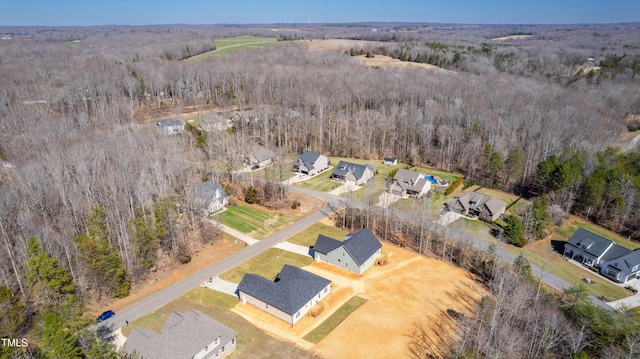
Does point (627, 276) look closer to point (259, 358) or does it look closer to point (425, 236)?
point (425, 236)

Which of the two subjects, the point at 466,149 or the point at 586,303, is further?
the point at 466,149

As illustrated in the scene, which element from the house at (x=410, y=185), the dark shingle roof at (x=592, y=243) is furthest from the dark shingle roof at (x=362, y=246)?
Answer: the dark shingle roof at (x=592, y=243)

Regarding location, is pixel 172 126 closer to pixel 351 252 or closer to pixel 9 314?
pixel 9 314

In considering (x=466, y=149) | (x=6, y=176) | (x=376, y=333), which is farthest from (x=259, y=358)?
(x=466, y=149)

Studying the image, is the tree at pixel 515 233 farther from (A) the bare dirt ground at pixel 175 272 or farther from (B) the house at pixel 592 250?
(A) the bare dirt ground at pixel 175 272

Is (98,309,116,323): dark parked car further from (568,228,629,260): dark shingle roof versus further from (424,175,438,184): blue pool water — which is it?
(568,228,629,260): dark shingle roof

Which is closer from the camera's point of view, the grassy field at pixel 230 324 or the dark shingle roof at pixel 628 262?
the grassy field at pixel 230 324
